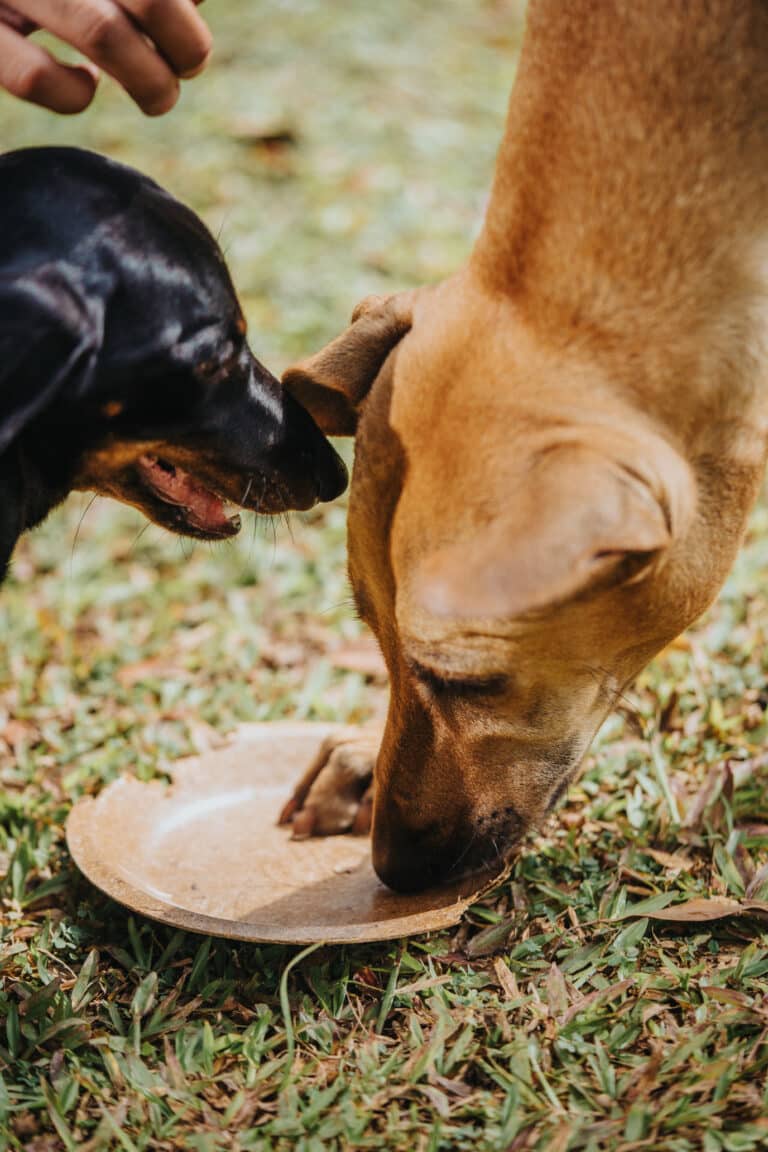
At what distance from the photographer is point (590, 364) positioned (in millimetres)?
2672

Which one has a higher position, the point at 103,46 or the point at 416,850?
the point at 103,46

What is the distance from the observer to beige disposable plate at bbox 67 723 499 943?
2.95 meters

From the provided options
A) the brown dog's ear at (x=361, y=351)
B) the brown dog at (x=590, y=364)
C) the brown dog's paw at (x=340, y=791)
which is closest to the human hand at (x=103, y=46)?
the brown dog's ear at (x=361, y=351)

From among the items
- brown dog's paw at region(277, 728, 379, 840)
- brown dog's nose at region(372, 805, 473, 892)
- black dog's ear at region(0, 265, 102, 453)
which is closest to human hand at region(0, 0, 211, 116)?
black dog's ear at region(0, 265, 102, 453)

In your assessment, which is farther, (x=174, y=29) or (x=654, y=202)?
(x=174, y=29)

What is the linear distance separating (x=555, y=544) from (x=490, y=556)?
14cm

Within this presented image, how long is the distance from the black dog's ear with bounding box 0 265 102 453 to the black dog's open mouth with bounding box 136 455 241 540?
0.59m

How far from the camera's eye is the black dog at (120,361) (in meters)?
2.90

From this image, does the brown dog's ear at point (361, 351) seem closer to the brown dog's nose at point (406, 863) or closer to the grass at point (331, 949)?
the grass at point (331, 949)

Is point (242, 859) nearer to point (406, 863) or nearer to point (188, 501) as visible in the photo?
point (406, 863)

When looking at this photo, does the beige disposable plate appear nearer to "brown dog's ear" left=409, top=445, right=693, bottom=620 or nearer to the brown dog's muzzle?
the brown dog's muzzle

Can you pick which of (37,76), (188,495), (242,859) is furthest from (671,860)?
(37,76)

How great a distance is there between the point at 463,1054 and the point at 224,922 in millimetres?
619

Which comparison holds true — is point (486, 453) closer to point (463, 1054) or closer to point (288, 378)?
point (288, 378)
